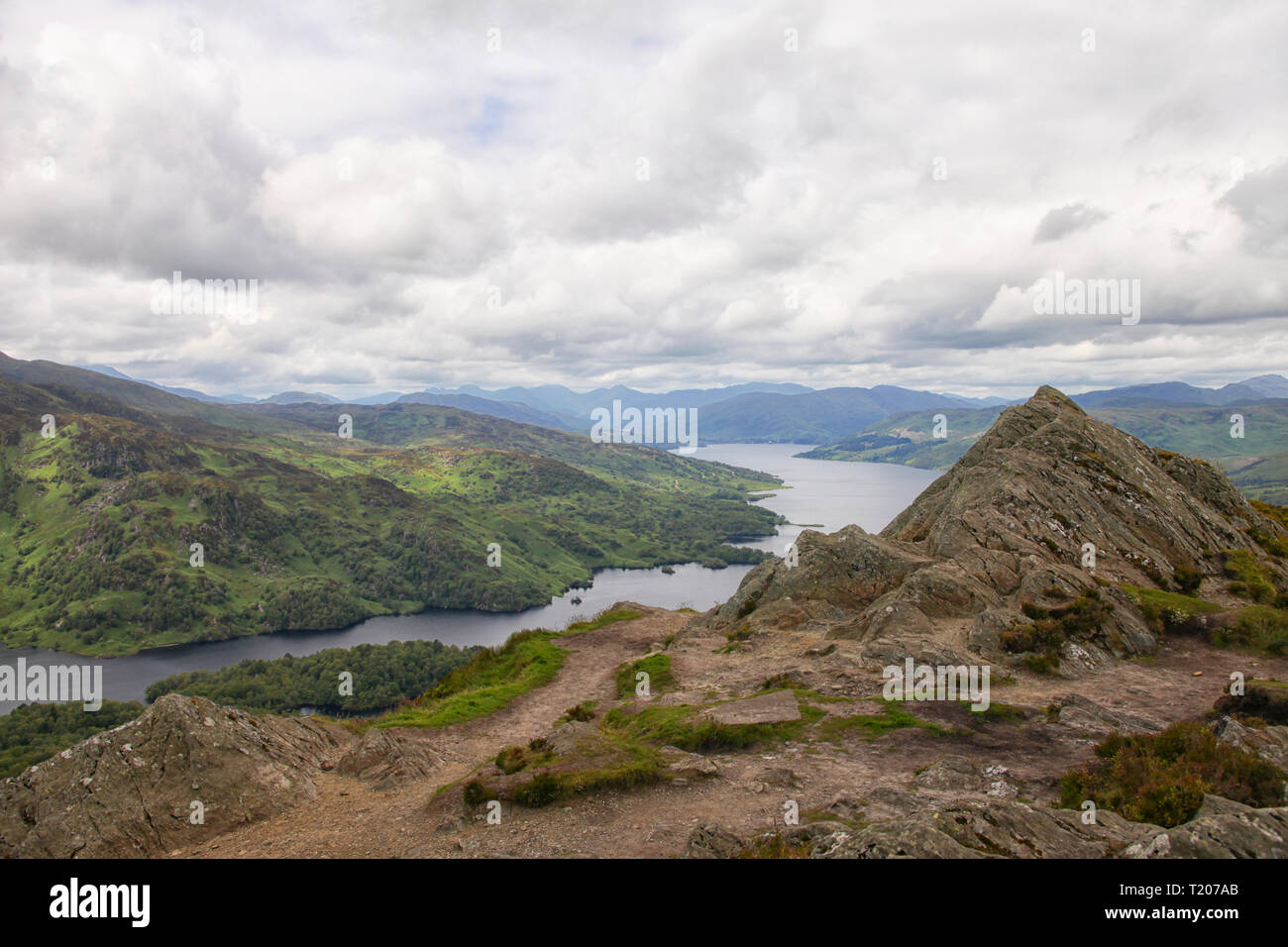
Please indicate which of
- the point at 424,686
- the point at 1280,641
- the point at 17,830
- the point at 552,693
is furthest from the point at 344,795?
the point at 424,686

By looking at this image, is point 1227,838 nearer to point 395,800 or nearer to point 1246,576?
point 395,800

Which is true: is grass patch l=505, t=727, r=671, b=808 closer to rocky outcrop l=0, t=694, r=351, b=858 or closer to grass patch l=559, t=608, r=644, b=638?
rocky outcrop l=0, t=694, r=351, b=858

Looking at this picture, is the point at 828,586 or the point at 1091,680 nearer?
the point at 1091,680

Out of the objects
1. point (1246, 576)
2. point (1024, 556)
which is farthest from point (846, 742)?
point (1246, 576)

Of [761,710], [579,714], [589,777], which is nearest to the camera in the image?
[589,777]

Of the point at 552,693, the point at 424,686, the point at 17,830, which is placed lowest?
the point at 424,686
